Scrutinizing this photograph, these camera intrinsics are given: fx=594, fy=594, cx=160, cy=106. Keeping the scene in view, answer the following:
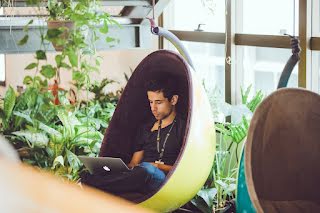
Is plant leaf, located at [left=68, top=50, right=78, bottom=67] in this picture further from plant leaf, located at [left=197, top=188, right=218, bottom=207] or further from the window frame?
the window frame

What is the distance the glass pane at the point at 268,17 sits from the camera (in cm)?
449

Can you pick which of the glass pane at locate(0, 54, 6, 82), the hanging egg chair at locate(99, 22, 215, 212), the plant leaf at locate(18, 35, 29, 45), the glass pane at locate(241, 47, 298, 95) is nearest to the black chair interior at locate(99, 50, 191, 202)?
the hanging egg chair at locate(99, 22, 215, 212)

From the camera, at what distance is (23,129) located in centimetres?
457

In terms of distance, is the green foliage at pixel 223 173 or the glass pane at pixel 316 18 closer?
the green foliage at pixel 223 173

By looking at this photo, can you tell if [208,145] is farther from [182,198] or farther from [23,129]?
[23,129]

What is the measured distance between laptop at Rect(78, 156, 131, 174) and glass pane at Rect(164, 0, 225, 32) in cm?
197

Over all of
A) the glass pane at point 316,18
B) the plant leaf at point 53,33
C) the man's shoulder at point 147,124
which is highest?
the glass pane at point 316,18

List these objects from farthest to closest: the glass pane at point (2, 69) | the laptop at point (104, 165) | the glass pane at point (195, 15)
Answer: the glass pane at point (2, 69) < the glass pane at point (195, 15) < the laptop at point (104, 165)

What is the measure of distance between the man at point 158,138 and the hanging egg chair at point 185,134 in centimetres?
8

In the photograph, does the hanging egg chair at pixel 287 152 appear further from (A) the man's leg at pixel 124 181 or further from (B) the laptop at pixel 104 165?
(B) the laptop at pixel 104 165

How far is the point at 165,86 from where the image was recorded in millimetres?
3877

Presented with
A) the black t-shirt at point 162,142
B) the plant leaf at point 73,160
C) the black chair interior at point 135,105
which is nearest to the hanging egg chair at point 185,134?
the black chair interior at point 135,105

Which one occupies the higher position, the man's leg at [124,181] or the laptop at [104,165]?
the laptop at [104,165]

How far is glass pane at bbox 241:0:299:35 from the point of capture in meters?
4.49
